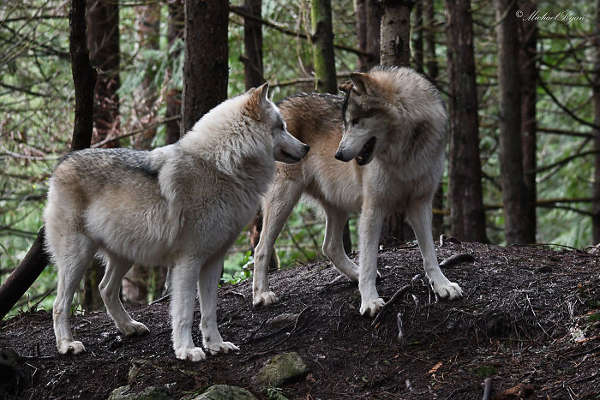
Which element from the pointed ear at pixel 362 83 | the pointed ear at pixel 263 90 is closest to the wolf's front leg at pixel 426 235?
the pointed ear at pixel 362 83

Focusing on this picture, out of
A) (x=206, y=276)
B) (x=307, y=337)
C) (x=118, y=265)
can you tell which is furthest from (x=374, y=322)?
(x=118, y=265)

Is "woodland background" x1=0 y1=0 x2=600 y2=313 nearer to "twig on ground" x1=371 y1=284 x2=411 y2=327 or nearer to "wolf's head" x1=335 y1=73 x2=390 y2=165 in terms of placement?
"wolf's head" x1=335 y1=73 x2=390 y2=165

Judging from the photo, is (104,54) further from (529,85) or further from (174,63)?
(529,85)

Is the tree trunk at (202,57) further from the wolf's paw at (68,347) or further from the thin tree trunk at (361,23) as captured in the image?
the thin tree trunk at (361,23)

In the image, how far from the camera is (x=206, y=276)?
4.98 meters

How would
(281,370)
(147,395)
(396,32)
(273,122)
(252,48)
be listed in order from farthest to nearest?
1. (252,48)
2. (396,32)
3. (273,122)
4. (281,370)
5. (147,395)

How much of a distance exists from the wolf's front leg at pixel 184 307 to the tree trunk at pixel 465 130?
5.93m

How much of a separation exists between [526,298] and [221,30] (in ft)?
12.5

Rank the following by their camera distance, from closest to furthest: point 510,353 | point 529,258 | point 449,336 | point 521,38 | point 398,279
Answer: point 510,353 < point 449,336 < point 398,279 < point 529,258 < point 521,38

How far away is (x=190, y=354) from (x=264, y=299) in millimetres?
1251

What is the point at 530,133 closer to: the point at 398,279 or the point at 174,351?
the point at 398,279

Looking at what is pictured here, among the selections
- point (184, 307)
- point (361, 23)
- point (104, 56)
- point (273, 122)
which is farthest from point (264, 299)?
point (104, 56)

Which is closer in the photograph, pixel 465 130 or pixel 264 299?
pixel 264 299

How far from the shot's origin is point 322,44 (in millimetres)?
7922
